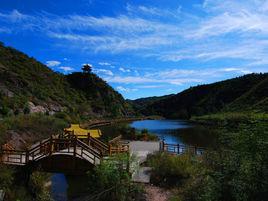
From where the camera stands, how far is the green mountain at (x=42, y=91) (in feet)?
205

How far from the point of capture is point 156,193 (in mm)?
15992

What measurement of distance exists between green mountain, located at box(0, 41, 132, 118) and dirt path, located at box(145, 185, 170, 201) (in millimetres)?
33108

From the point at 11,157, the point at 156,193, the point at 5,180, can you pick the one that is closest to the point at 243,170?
the point at 156,193

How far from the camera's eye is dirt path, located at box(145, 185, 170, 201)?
15375mm

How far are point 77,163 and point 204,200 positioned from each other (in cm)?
1019

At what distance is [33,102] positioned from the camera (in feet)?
220

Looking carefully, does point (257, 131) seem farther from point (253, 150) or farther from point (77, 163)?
point (77, 163)

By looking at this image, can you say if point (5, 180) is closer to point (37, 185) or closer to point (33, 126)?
point (37, 185)

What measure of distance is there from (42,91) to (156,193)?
2747 inches

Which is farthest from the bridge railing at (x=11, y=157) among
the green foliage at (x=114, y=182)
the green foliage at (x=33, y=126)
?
the green foliage at (x=33, y=126)

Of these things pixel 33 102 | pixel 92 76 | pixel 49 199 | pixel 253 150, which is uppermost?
pixel 92 76

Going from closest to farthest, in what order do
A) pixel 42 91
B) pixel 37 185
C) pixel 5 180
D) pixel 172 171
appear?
pixel 5 180
pixel 37 185
pixel 172 171
pixel 42 91

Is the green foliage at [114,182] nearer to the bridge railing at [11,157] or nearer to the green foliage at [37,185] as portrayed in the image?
the green foliage at [37,185]

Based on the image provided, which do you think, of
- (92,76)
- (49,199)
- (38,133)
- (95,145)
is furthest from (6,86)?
(92,76)
